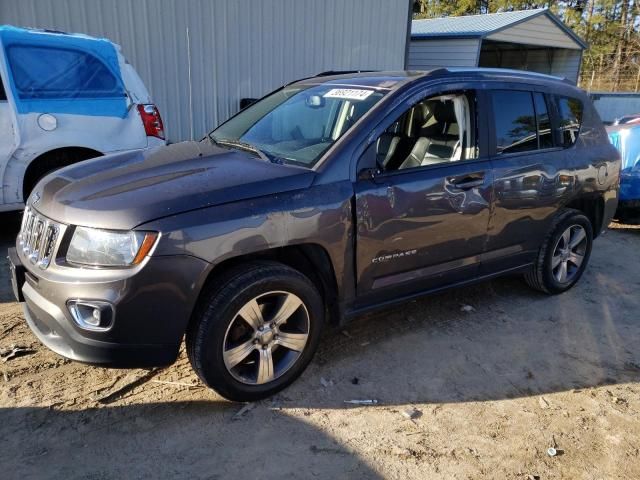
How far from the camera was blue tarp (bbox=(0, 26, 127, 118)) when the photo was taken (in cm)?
496

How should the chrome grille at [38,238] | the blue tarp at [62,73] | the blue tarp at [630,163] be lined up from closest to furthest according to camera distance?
the chrome grille at [38,238] < the blue tarp at [62,73] < the blue tarp at [630,163]

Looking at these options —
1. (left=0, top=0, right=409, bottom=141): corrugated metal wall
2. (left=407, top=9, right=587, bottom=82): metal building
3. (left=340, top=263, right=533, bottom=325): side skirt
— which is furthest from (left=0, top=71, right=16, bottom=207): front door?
(left=407, top=9, right=587, bottom=82): metal building

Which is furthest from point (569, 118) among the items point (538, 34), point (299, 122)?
point (538, 34)

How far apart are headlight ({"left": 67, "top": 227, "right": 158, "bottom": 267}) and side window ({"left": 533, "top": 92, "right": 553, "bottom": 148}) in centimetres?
300

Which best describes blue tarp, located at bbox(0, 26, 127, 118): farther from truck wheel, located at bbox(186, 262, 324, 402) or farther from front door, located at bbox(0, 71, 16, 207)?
truck wheel, located at bbox(186, 262, 324, 402)

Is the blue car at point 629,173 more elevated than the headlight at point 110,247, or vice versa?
the headlight at point 110,247

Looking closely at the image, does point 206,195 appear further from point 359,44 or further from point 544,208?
point 359,44

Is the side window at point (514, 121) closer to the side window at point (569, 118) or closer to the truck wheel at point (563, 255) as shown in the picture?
the side window at point (569, 118)

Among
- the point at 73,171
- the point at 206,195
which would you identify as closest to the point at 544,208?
the point at 206,195

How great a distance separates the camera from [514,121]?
386 cm

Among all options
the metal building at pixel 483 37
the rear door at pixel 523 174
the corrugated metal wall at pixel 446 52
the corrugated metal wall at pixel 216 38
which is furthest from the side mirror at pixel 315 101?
the corrugated metal wall at pixel 446 52

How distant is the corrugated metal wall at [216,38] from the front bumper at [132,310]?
6481 millimetres

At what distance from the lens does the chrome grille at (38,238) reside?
2631mm

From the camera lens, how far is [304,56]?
10.3 metres
